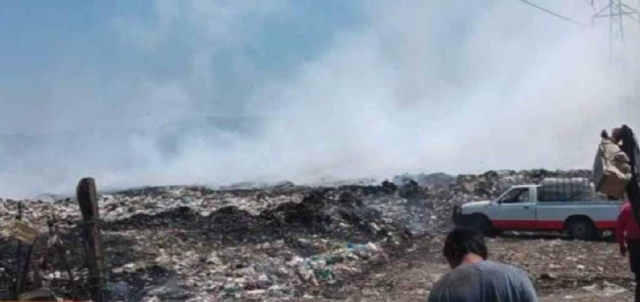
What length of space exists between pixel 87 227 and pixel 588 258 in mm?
11531

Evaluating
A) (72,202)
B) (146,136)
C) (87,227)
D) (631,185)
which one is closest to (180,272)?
(87,227)

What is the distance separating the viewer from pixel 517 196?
22953 millimetres

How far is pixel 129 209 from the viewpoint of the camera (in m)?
30.7

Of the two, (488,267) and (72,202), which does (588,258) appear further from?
(72,202)

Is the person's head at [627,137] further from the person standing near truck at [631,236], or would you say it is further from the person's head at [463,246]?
the person's head at [463,246]

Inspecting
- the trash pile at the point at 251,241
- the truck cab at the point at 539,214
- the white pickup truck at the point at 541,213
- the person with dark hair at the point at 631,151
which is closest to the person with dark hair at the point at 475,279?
the person with dark hair at the point at 631,151

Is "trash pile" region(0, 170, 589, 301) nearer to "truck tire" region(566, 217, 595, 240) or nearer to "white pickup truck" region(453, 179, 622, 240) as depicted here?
"white pickup truck" region(453, 179, 622, 240)

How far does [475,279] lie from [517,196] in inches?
758

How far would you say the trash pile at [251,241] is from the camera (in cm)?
1534

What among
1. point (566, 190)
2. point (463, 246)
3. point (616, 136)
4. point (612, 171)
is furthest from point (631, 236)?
point (566, 190)

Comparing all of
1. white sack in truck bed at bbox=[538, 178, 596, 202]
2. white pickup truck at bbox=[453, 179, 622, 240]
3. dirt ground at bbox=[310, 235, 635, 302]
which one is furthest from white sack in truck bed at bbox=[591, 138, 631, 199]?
white sack in truck bed at bbox=[538, 178, 596, 202]

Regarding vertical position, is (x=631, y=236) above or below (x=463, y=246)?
below

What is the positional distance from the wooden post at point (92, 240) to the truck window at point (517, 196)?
1567 centimetres

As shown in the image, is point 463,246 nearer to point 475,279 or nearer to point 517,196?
point 475,279
